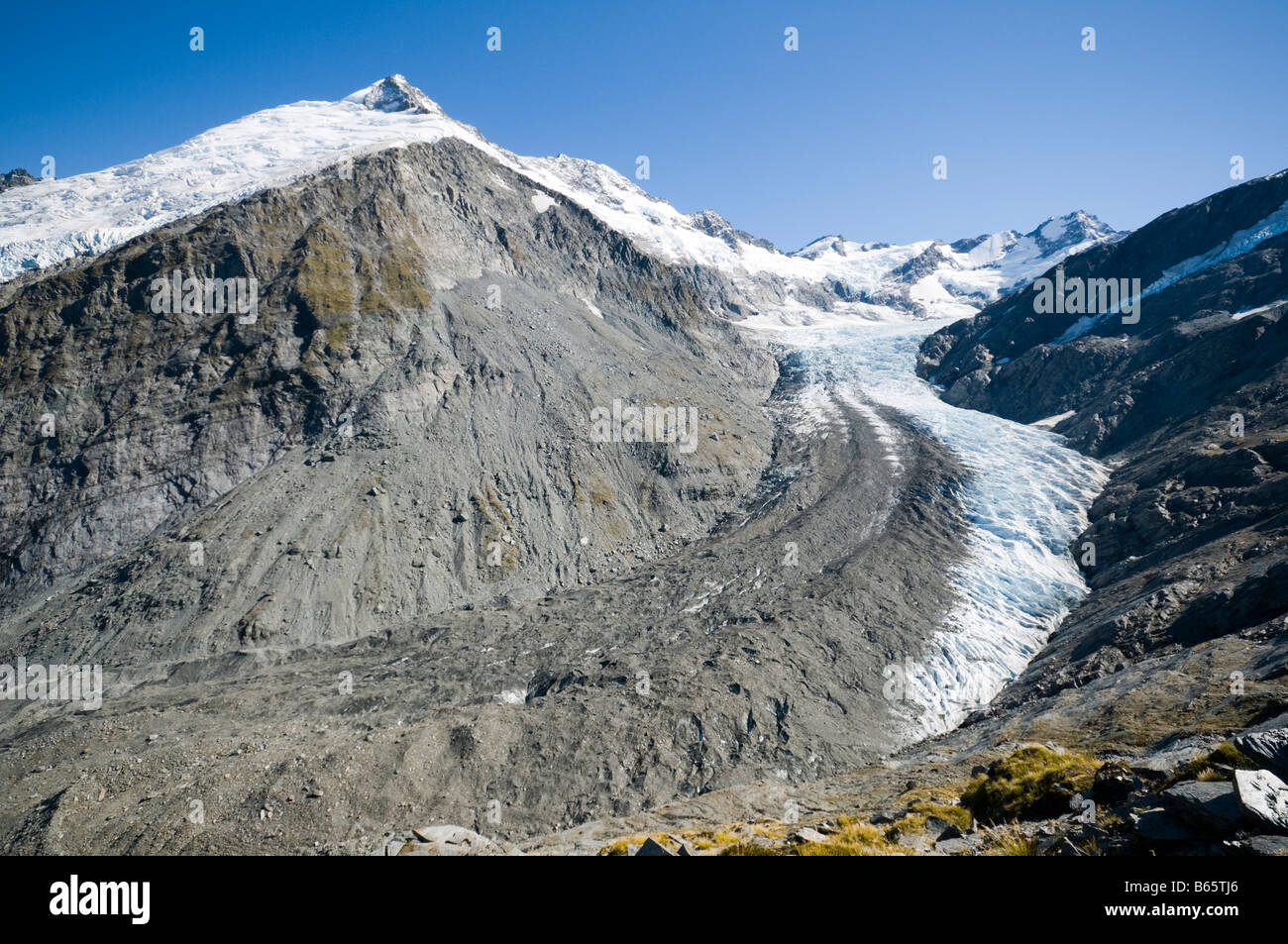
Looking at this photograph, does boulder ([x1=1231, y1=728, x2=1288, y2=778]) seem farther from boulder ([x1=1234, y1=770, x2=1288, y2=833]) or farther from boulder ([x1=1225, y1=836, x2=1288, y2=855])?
boulder ([x1=1225, y1=836, x2=1288, y2=855])

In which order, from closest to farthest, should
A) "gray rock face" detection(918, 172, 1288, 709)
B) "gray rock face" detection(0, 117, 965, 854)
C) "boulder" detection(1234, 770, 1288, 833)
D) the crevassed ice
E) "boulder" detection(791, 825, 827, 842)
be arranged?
"boulder" detection(1234, 770, 1288, 833) < "boulder" detection(791, 825, 827, 842) < "gray rock face" detection(0, 117, 965, 854) < "gray rock face" detection(918, 172, 1288, 709) < the crevassed ice

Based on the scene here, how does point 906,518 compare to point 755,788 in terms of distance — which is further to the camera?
point 906,518

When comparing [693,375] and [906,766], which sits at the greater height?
[693,375]

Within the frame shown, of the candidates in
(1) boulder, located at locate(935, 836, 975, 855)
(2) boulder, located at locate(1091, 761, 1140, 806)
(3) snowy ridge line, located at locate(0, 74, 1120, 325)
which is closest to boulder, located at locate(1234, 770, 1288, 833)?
(2) boulder, located at locate(1091, 761, 1140, 806)

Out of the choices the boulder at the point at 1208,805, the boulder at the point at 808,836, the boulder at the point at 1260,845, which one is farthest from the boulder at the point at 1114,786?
the boulder at the point at 808,836
